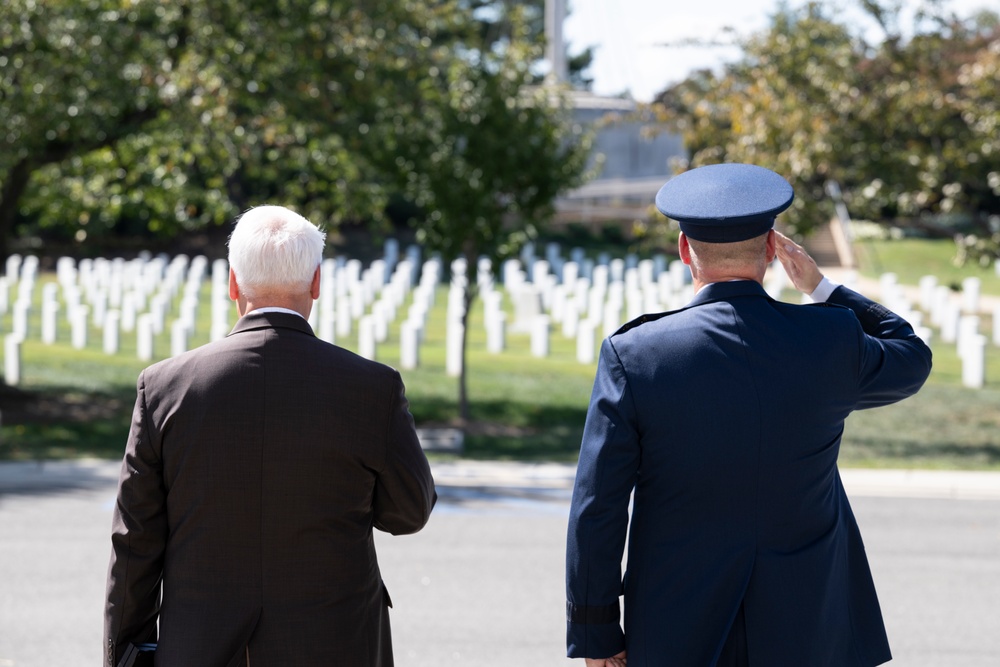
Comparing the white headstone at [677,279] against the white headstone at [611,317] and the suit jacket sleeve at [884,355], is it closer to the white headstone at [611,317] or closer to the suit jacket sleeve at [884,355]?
the white headstone at [611,317]

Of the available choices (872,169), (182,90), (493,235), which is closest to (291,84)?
(182,90)

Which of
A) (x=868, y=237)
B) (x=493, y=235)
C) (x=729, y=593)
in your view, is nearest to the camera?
(x=729, y=593)

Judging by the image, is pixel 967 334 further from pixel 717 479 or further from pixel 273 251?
pixel 273 251

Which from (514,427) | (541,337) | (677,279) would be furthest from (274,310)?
(677,279)

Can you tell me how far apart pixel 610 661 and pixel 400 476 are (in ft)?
2.25

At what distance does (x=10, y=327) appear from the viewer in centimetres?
2142

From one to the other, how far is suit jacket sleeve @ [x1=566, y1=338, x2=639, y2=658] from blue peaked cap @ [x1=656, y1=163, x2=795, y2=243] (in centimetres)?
40

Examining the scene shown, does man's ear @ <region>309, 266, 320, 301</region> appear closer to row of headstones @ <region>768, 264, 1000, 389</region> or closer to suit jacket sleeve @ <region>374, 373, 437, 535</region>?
suit jacket sleeve @ <region>374, 373, 437, 535</region>

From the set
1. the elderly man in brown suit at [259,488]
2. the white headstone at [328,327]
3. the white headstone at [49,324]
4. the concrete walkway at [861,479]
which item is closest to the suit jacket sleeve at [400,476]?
the elderly man in brown suit at [259,488]

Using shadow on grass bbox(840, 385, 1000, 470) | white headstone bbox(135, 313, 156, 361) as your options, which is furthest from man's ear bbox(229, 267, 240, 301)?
white headstone bbox(135, 313, 156, 361)

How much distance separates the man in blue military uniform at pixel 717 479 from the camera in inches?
115

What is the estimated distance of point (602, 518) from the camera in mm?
2908

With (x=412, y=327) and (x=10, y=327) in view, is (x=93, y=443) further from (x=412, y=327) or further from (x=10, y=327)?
(x=10, y=327)

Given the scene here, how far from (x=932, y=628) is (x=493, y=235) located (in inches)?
323
